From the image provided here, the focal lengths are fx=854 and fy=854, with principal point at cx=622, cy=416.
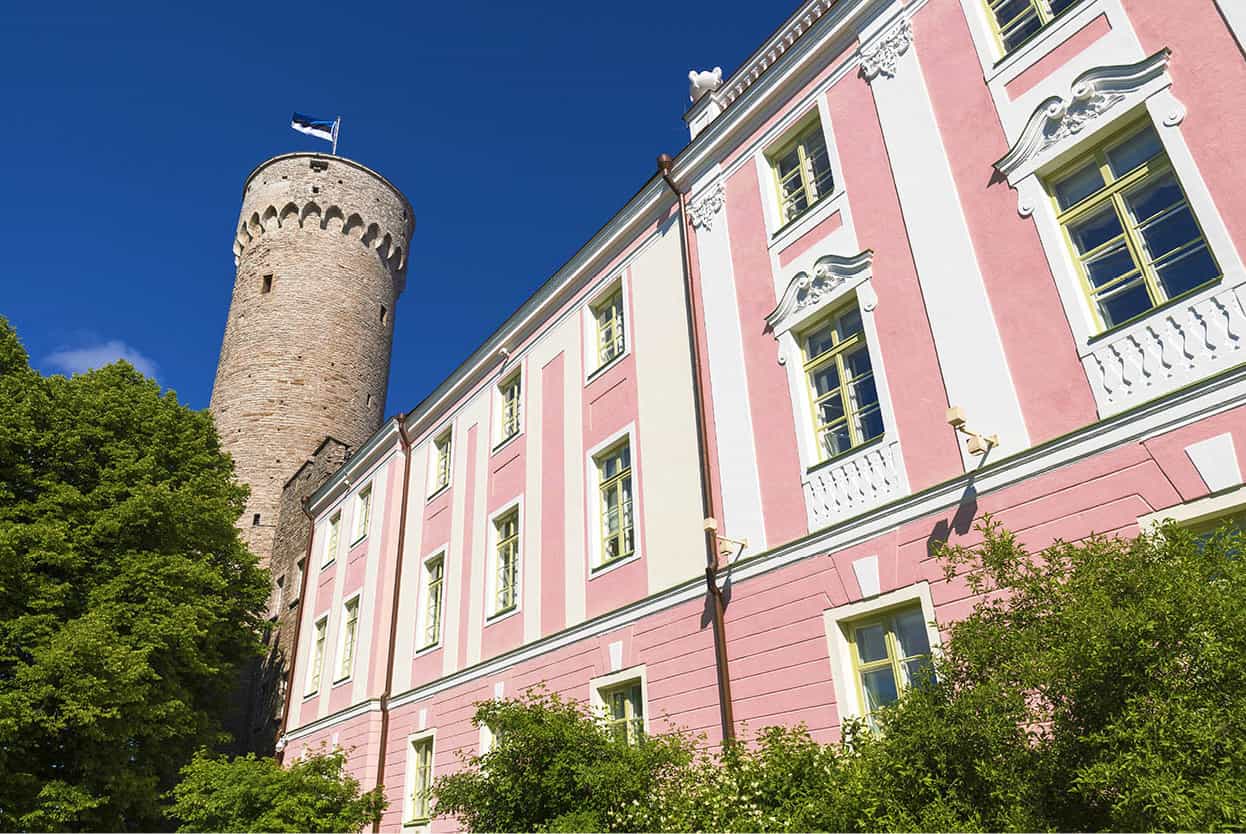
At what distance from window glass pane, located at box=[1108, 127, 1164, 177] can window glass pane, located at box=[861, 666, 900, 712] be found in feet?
17.0

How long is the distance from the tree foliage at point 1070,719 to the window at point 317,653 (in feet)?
55.9

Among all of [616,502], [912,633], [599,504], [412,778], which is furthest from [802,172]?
[412,778]

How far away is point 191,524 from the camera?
1908 centimetres

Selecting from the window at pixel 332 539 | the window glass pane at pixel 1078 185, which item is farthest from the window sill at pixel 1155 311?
the window at pixel 332 539

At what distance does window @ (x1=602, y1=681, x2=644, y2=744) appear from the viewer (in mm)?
11156

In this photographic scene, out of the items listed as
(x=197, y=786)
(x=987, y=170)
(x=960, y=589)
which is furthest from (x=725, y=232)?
(x=197, y=786)

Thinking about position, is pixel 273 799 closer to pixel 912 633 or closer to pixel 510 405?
pixel 510 405

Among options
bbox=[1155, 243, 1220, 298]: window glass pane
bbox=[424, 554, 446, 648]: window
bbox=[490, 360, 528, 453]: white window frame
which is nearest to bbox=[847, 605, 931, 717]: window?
bbox=[1155, 243, 1220, 298]: window glass pane

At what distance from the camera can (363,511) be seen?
22156mm

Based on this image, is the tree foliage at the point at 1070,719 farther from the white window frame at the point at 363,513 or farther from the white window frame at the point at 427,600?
the white window frame at the point at 363,513

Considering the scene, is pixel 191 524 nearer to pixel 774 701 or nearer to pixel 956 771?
pixel 774 701

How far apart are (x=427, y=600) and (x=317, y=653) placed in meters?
6.17

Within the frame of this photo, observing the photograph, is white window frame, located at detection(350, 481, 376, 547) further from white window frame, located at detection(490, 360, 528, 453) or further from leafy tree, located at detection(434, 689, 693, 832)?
leafy tree, located at detection(434, 689, 693, 832)

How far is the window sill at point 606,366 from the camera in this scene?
1364 centimetres
